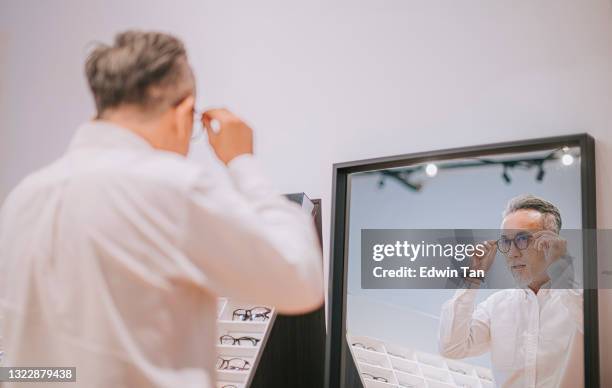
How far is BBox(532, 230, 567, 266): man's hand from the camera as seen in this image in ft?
4.45

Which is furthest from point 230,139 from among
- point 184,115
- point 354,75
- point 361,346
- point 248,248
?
point 354,75

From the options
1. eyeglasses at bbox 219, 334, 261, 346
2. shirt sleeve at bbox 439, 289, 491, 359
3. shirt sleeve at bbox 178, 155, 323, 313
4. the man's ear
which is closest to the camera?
shirt sleeve at bbox 178, 155, 323, 313

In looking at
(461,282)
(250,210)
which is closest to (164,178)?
(250,210)

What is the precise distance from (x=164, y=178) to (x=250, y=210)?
10 centimetres

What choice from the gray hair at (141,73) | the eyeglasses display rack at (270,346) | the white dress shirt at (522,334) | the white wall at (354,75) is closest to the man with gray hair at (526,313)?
the white dress shirt at (522,334)

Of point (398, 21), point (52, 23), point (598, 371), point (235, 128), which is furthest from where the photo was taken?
point (52, 23)

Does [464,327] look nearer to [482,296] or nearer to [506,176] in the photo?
[482,296]

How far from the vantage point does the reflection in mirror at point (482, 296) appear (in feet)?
4.39

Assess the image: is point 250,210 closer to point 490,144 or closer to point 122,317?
point 122,317

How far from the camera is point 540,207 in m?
1.41

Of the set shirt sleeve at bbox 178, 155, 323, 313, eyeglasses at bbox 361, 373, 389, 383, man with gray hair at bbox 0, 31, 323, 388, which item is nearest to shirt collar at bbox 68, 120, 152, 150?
man with gray hair at bbox 0, 31, 323, 388

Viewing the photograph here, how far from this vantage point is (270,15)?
209 centimetres

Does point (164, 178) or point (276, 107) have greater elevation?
point (276, 107)
